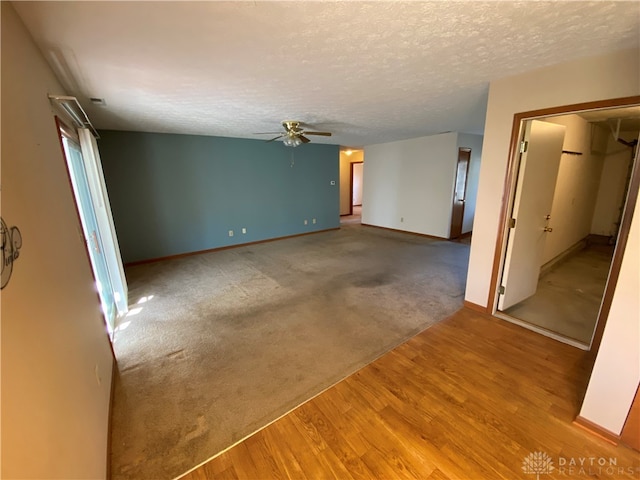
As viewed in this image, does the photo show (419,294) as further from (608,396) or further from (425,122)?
(425,122)

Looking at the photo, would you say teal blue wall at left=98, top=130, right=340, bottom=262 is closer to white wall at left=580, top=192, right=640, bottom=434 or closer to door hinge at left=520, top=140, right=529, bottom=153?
door hinge at left=520, top=140, right=529, bottom=153

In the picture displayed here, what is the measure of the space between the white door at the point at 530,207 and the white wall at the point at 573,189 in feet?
2.18

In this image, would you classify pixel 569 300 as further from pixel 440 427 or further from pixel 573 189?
pixel 440 427

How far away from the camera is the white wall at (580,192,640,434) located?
54.0 inches

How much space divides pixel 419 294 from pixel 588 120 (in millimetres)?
3770

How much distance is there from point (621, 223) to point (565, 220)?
289 centimetres

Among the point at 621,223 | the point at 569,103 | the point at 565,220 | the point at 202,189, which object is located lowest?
the point at 565,220

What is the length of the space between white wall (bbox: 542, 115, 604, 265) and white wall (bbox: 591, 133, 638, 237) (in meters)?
0.20

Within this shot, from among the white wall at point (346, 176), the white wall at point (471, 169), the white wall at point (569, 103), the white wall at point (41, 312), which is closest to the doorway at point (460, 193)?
the white wall at point (471, 169)

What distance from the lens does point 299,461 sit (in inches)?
55.6
